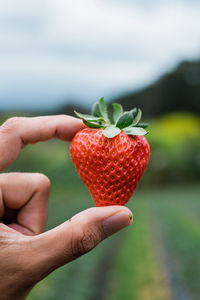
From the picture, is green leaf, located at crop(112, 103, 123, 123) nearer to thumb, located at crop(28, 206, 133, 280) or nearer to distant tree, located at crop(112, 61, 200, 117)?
thumb, located at crop(28, 206, 133, 280)

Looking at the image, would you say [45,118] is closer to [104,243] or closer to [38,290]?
[38,290]

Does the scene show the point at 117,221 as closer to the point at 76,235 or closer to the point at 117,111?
the point at 76,235

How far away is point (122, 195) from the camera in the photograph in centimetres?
169

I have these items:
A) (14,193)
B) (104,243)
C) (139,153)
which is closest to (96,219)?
(139,153)

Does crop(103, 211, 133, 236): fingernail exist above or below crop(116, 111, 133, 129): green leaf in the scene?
below

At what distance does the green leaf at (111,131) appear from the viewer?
5.08ft

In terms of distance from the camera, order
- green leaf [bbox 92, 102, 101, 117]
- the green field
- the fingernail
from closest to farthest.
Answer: the fingernail → green leaf [bbox 92, 102, 101, 117] → the green field

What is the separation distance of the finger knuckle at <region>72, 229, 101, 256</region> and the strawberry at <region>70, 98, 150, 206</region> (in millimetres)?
196

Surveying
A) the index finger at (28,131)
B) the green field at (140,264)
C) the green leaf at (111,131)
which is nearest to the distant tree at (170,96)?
the green field at (140,264)

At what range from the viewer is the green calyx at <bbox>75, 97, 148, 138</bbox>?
1.60m

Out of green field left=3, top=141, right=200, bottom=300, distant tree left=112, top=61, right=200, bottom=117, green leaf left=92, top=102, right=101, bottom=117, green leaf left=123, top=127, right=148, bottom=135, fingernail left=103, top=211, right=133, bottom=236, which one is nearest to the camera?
fingernail left=103, top=211, right=133, bottom=236

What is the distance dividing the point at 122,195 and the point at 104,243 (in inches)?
204

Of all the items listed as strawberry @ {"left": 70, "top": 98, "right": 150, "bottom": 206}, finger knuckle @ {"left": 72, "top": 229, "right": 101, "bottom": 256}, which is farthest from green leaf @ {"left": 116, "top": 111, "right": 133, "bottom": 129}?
finger knuckle @ {"left": 72, "top": 229, "right": 101, "bottom": 256}

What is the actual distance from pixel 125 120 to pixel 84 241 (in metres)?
0.51
